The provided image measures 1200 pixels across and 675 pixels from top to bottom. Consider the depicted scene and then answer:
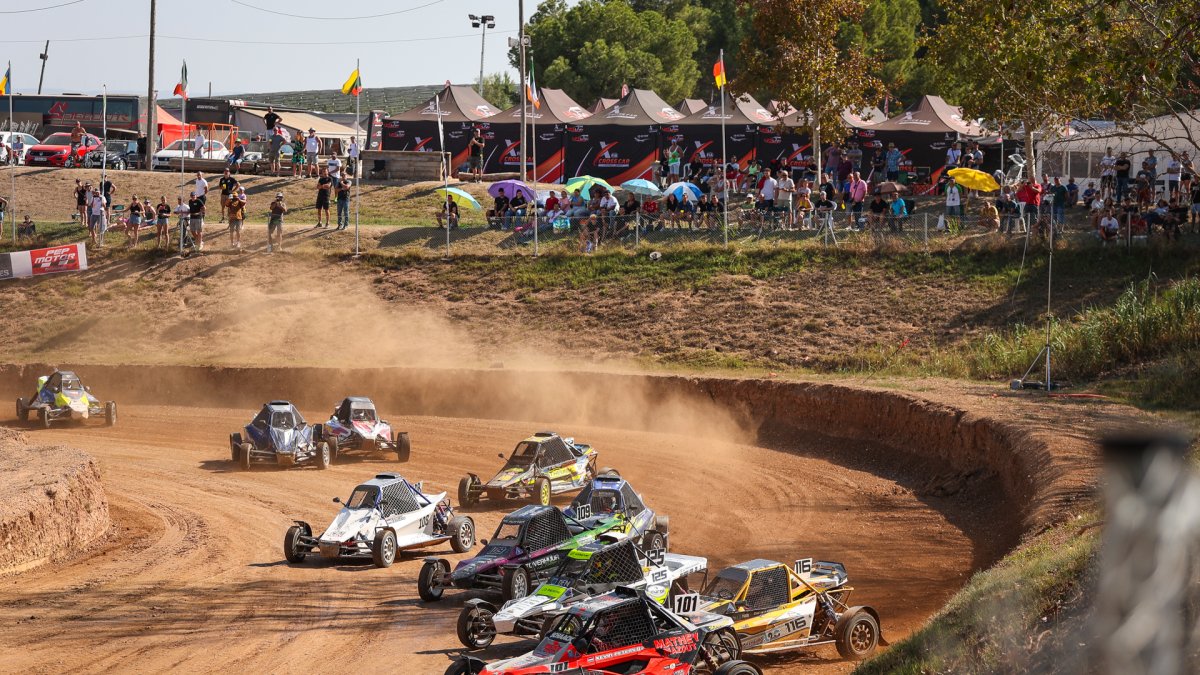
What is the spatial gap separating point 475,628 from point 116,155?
171 feet

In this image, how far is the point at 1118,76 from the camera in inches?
698

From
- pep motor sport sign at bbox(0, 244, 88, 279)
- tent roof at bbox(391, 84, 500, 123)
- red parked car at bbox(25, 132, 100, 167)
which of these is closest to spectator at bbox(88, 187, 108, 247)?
pep motor sport sign at bbox(0, 244, 88, 279)

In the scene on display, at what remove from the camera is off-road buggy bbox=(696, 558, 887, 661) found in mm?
13156

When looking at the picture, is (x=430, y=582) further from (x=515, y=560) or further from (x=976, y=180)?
(x=976, y=180)

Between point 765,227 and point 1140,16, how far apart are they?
21.5 metres

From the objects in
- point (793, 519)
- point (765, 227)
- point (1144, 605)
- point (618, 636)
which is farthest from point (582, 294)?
point (1144, 605)

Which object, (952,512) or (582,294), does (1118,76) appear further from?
(582,294)

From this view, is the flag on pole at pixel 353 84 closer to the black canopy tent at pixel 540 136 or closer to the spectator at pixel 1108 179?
the black canopy tent at pixel 540 136

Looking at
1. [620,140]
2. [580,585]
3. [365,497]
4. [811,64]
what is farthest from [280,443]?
[620,140]

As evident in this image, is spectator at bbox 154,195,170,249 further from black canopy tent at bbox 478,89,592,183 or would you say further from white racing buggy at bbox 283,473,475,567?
white racing buggy at bbox 283,473,475,567

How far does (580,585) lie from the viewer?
14.3 meters

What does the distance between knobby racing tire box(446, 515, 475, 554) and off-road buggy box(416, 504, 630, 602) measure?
6.70 feet

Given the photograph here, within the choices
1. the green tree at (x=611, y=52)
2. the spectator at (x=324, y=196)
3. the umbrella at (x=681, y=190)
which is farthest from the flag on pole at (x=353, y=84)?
the green tree at (x=611, y=52)

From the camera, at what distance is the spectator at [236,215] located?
42.9 meters
